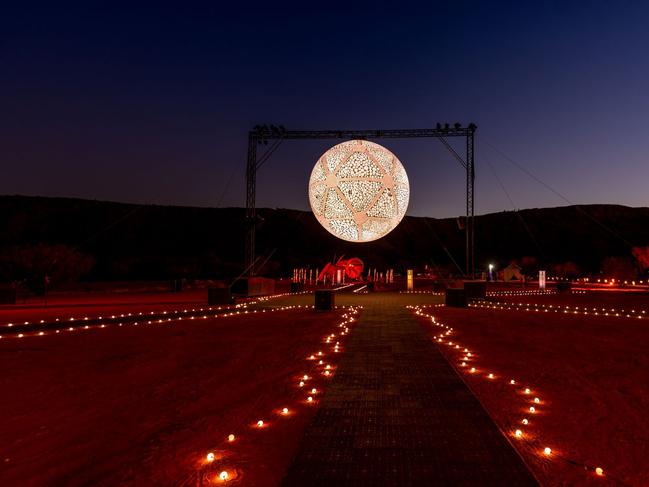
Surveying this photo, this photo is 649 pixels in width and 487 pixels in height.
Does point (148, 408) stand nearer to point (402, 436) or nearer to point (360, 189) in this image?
point (402, 436)

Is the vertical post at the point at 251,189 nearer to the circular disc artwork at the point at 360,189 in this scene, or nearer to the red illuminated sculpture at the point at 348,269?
the circular disc artwork at the point at 360,189

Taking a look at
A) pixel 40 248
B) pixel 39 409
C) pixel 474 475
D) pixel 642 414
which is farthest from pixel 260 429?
pixel 40 248

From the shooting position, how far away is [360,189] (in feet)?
44.3

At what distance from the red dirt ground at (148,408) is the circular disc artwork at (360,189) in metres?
6.50

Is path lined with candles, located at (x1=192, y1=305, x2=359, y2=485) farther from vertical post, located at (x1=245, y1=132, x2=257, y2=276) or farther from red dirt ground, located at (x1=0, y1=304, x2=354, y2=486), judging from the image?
vertical post, located at (x1=245, y1=132, x2=257, y2=276)

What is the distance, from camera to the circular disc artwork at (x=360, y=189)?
44.2 feet

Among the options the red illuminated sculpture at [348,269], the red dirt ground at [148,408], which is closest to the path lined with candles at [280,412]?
the red dirt ground at [148,408]

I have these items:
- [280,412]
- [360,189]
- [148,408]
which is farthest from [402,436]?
[360,189]

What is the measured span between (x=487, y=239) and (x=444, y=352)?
58842 millimetres

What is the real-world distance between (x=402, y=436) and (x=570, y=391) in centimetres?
253

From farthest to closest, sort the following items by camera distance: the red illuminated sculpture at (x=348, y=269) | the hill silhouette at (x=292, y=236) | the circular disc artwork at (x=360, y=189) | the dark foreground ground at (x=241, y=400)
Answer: the hill silhouette at (x=292, y=236)
the red illuminated sculpture at (x=348, y=269)
the circular disc artwork at (x=360, y=189)
the dark foreground ground at (x=241, y=400)

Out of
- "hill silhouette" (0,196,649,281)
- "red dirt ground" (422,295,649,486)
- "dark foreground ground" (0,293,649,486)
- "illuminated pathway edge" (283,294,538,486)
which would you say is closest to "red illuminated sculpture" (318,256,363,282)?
"hill silhouette" (0,196,649,281)

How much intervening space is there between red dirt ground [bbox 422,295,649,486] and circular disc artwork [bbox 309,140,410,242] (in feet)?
16.5

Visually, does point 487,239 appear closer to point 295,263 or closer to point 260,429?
point 295,263
